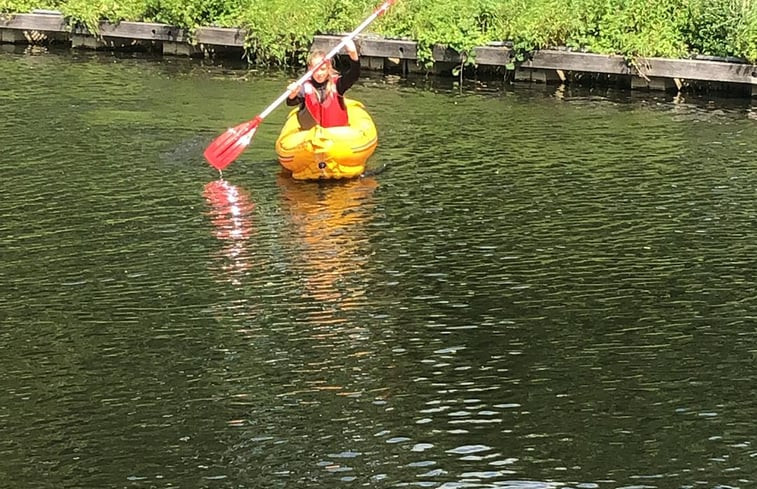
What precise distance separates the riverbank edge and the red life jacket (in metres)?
6.92

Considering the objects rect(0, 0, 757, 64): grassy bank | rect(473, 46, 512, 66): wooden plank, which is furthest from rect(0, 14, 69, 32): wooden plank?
rect(473, 46, 512, 66): wooden plank

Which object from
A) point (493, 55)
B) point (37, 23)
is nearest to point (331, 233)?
point (493, 55)

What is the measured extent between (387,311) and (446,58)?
11.9 metres

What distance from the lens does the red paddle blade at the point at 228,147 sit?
1425 cm

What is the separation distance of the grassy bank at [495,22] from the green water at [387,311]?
347 cm

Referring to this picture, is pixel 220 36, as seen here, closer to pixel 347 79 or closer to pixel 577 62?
pixel 577 62

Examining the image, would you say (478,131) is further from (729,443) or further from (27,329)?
(729,443)

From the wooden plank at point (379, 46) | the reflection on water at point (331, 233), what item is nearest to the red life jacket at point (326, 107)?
the reflection on water at point (331, 233)

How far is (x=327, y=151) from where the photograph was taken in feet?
45.0

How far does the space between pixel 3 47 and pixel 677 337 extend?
1828 centimetres

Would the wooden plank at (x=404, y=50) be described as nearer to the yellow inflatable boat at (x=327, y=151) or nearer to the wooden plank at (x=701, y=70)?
the wooden plank at (x=701, y=70)

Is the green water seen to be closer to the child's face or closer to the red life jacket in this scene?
the red life jacket

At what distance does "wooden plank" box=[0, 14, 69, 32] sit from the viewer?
24.4 metres

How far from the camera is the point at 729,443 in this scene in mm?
7535
